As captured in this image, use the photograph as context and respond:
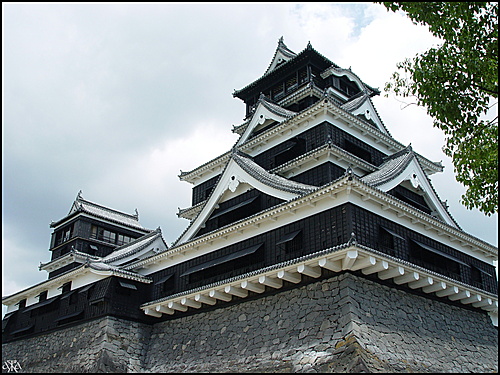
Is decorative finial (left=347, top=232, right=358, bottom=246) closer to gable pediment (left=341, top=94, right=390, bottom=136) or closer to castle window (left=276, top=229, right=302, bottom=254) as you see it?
castle window (left=276, top=229, right=302, bottom=254)

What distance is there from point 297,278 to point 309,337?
2.06 meters

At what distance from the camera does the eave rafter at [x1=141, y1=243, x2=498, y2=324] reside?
562 inches

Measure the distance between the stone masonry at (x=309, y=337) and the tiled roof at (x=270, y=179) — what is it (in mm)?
3796

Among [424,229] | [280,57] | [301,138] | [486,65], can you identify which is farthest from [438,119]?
[280,57]

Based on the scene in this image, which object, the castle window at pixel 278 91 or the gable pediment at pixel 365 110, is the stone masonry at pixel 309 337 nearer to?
the gable pediment at pixel 365 110

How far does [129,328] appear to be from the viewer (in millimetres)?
19875

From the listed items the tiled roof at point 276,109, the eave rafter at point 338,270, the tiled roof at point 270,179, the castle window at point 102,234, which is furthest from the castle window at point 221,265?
the castle window at point 102,234

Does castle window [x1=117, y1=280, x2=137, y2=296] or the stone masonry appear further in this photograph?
castle window [x1=117, y1=280, x2=137, y2=296]

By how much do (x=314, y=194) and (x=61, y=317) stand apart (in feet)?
44.8

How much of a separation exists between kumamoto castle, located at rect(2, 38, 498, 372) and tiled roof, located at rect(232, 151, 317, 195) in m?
0.08

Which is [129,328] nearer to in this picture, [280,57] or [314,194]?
[314,194]

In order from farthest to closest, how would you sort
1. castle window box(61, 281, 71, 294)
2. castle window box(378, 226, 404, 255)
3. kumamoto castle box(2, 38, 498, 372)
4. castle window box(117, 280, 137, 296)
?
castle window box(61, 281, 71, 294)
castle window box(117, 280, 137, 296)
castle window box(378, 226, 404, 255)
kumamoto castle box(2, 38, 498, 372)

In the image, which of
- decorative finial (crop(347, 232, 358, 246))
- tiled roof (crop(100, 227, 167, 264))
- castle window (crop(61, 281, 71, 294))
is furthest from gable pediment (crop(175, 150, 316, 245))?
castle window (crop(61, 281, 71, 294))

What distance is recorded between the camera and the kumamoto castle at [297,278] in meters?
14.6
